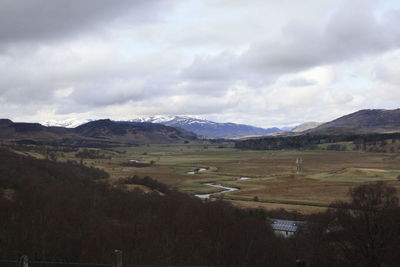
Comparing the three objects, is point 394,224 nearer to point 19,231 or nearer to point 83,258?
point 83,258

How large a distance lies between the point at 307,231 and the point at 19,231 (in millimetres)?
29974

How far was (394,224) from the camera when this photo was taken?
2631cm

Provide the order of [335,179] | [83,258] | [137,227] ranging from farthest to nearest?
[335,179] → [137,227] → [83,258]

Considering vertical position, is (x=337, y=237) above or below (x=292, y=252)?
above

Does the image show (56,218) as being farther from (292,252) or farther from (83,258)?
(292,252)

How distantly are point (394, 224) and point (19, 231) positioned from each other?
27.7m

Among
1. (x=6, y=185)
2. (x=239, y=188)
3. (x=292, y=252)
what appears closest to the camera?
(x=292, y=252)

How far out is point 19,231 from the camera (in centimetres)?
3019

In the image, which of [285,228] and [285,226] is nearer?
[285,228]

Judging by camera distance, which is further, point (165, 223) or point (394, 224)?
point (165, 223)

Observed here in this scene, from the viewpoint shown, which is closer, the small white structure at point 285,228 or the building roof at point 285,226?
the small white structure at point 285,228

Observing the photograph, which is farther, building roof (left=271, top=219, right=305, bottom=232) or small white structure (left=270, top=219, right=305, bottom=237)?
building roof (left=271, top=219, right=305, bottom=232)

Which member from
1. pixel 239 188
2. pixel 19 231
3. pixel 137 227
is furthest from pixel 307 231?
pixel 239 188

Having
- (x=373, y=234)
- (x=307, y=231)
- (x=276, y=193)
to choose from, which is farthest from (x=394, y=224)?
(x=276, y=193)
